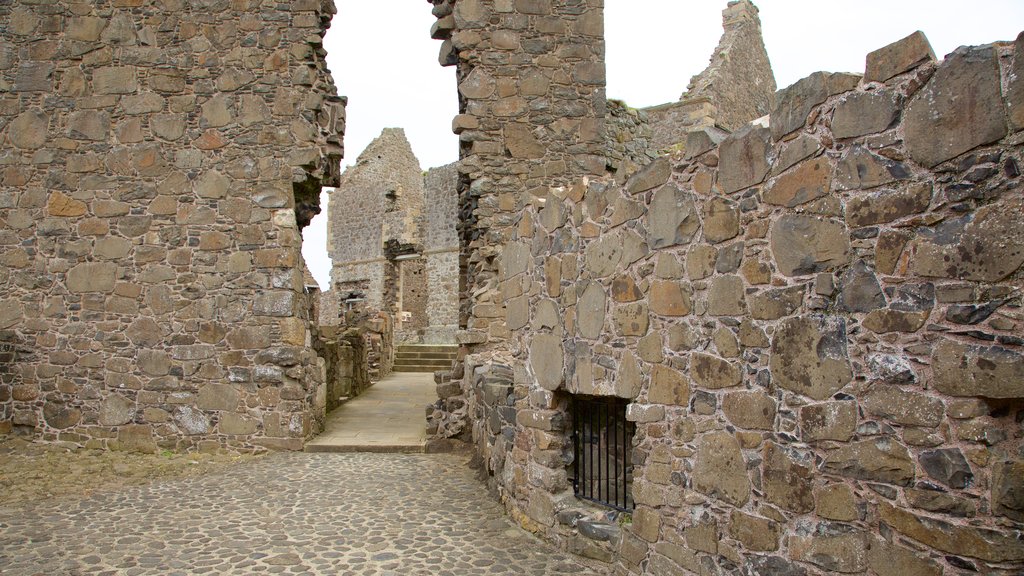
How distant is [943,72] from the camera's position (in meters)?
2.28

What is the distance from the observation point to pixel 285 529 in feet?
17.5

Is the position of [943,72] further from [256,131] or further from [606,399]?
[256,131]

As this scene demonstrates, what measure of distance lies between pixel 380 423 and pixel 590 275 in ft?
21.3

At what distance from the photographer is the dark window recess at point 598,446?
4.79 metres

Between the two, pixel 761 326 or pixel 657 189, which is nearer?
pixel 761 326

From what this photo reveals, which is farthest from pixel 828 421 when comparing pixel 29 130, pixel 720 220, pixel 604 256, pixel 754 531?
pixel 29 130

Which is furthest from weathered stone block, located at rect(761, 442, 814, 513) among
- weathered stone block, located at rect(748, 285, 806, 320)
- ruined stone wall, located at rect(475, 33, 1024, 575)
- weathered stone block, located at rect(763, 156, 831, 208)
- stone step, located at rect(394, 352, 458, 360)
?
stone step, located at rect(394, 352, 458, 360)

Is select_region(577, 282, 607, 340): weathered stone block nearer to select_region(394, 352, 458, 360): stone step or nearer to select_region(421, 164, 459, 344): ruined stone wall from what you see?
select_region(394, 352, 458, 360): stone step

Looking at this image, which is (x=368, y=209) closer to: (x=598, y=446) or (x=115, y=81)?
(x=115, y=81)

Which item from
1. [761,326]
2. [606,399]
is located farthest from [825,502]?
[606,399]

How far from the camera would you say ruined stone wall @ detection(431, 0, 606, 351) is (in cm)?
882

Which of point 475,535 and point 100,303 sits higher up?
point 100,303

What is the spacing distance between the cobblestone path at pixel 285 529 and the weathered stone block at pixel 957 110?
3120 millimetres

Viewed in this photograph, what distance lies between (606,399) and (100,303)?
23.4 ft
